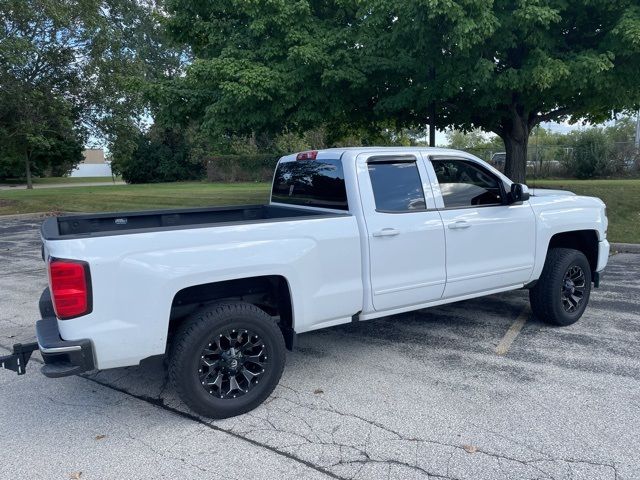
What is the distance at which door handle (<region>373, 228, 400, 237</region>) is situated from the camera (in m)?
4.37

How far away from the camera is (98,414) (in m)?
3.94

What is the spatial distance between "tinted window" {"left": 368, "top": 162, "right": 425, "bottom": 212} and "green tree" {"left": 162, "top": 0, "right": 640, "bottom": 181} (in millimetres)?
4342

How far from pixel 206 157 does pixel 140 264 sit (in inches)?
1632

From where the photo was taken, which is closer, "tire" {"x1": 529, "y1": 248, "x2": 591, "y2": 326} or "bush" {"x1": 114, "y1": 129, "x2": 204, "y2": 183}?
"tire" {"x1": 529, "y1": 248, "x2": 591, "y2": 326}

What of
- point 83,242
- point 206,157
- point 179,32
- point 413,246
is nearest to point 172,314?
point 83,242

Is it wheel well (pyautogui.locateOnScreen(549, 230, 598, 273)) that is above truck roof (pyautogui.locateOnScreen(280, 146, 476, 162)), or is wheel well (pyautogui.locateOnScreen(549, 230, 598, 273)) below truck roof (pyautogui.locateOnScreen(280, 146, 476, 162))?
below

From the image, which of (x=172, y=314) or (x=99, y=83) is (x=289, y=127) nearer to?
(x=172, y=314)

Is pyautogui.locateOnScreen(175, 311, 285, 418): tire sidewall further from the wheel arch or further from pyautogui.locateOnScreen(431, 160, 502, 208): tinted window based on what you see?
the wheel arch

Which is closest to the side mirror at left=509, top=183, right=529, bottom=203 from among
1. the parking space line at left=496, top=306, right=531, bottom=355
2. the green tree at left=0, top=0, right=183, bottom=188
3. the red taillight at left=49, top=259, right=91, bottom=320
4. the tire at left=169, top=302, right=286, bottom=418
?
the parking space line at left=496, top=306, right=531, bottom=355

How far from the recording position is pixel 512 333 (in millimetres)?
5508

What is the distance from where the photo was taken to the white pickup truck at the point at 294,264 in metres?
3.34

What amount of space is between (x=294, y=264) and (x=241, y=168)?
37.6m

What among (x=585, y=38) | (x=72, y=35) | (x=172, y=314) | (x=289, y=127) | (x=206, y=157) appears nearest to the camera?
(x=172, y=314)

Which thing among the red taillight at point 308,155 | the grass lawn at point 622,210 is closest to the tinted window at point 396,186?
the red taillight at point 308,155
